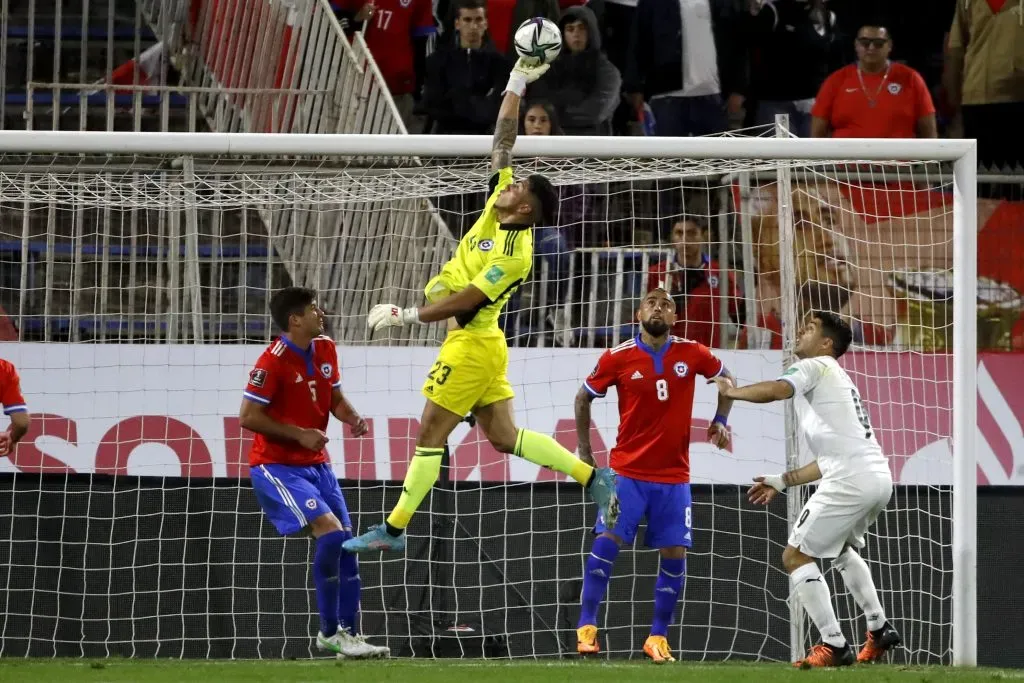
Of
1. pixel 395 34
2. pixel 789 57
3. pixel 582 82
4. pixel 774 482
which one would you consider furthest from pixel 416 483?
pixel 789 57

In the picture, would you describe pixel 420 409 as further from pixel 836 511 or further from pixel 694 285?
pixel 836 511

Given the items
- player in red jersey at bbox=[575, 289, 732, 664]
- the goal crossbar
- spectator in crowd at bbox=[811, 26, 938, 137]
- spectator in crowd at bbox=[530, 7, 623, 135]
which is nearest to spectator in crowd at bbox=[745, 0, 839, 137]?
spectator in crowd at bbox=[811, 26, 938, 137]

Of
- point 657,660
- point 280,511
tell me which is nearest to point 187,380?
point 280,511

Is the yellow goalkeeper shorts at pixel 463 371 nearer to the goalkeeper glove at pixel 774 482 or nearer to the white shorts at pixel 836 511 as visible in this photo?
the goalkeeper glove at pixel 774 482

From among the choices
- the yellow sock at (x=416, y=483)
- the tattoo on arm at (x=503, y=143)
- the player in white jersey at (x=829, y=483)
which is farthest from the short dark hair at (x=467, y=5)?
the yellow sock at (x=416, y=483)

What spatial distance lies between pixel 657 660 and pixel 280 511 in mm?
2225

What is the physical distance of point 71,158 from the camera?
10.4 m

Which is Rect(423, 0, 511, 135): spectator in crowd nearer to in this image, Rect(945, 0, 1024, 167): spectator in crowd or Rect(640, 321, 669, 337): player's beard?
Rect(640, 321, 669, 337): player's beard

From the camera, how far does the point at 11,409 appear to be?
841 cm

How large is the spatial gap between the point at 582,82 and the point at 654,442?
3.61 meters

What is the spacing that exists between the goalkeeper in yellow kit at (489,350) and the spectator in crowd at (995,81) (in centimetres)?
478

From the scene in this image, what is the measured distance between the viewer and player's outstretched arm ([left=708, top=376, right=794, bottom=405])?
749cm

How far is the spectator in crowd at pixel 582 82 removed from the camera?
11047 mm

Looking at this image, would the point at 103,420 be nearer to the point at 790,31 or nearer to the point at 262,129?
the point at 262,129
